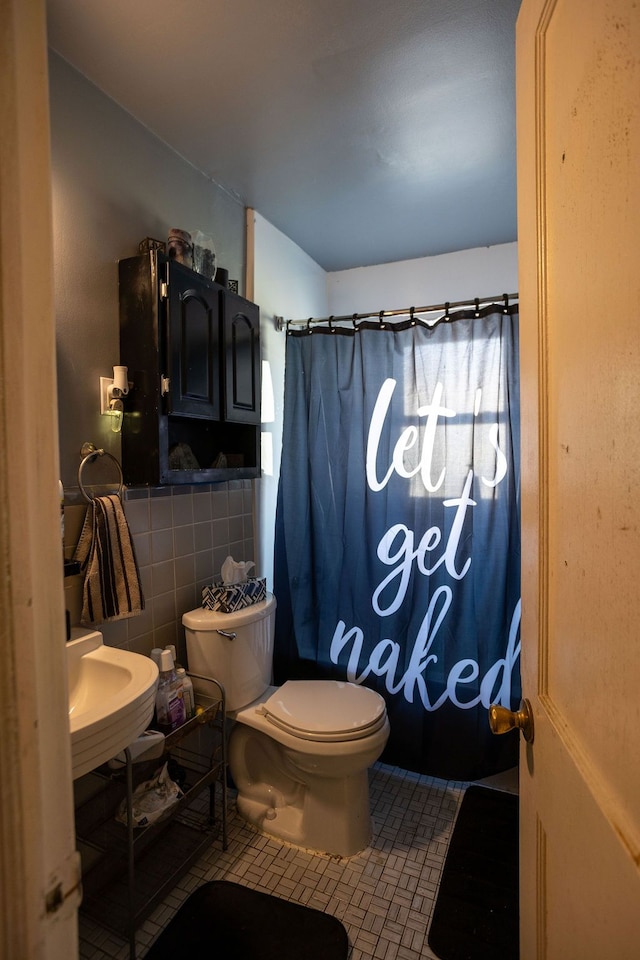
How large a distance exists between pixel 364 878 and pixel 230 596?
1.00 metres

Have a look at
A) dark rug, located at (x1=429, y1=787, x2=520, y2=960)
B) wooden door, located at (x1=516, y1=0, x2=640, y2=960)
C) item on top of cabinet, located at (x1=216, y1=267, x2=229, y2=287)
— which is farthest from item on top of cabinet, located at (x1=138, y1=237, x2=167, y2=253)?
dark rug, located at (x1=429, y1=787, x2=520, y2=960)

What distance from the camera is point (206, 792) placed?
1891 mm

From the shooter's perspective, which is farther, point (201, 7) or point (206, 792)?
point (206, 792)

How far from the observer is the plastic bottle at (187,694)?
154cm

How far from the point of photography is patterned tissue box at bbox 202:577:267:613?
1.73 m

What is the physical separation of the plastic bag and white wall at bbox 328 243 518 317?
2375 millimetres

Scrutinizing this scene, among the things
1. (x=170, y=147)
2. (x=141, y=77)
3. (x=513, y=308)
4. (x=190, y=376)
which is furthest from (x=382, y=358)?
(x=141, y=77)

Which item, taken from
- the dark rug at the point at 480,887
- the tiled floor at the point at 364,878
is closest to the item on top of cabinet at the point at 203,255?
the tiled floor at the point at 364,878

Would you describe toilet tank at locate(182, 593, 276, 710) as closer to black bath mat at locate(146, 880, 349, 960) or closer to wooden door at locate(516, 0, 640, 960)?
black bath mat at locate(146, 880, 349, 960)

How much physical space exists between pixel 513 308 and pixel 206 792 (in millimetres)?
2278

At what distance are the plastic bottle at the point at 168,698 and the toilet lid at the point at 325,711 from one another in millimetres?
350

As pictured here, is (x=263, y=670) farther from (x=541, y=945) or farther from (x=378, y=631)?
(x=541, y=945)

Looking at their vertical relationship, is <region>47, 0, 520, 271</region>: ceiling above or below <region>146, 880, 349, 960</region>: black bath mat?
above

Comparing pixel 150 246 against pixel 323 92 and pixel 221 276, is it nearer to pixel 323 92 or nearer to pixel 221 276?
pixel 221 276
